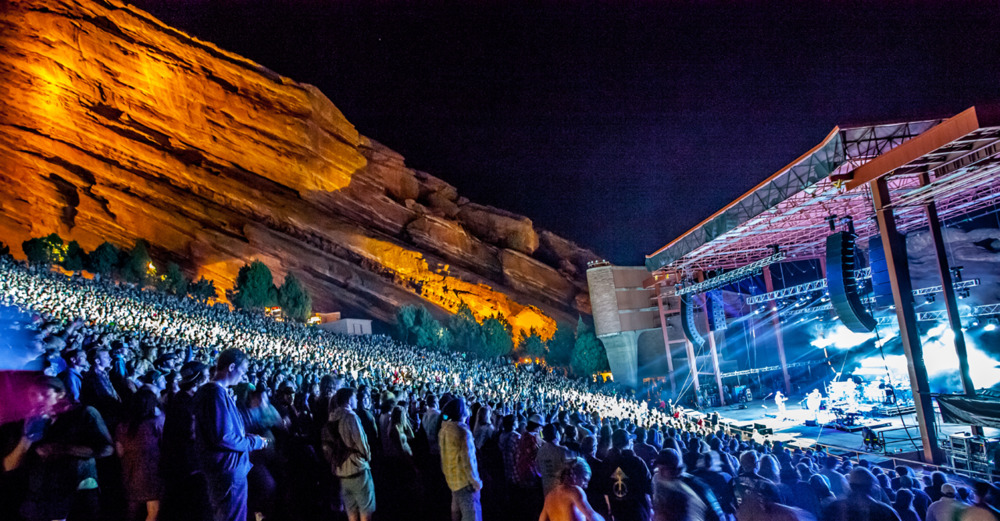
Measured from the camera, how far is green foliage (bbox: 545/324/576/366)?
41500 mm

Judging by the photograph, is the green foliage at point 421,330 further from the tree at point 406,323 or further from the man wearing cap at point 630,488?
the man wearing cap at point 630,488

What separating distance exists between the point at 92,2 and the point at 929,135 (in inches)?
2028

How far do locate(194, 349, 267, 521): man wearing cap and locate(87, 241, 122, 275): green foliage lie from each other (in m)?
44.7

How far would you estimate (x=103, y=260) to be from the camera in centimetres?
4100

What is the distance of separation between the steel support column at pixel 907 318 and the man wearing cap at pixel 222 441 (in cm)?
1224

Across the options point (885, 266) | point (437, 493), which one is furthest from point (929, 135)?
point (437, 493)

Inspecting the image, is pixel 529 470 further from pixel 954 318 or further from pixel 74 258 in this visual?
pixel 74 258

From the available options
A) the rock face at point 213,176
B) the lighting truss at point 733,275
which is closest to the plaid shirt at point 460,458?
the lighting truss at point 733,275

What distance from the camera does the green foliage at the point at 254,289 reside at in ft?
130

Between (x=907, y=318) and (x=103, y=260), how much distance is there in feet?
152

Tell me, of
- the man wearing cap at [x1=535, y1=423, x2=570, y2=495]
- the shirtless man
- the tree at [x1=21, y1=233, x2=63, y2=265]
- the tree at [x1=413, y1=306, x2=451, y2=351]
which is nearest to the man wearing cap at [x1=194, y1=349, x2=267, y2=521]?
the shirtless man

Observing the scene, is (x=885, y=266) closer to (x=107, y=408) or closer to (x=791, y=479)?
(x=791, y=479)

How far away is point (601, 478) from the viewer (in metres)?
4.75

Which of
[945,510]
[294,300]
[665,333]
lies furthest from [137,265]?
[945,510]
